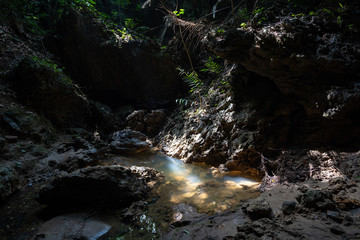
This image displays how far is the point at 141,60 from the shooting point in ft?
27.5

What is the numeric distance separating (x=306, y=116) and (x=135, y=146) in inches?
189

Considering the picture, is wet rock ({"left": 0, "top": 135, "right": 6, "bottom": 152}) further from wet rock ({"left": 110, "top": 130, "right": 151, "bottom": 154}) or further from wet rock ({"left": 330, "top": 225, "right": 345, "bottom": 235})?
wet rock ({"left": 330, "top": 225, "right": 345, "bottom": 235})

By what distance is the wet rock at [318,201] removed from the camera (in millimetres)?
1898

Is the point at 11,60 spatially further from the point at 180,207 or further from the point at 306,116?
the point at 306,116

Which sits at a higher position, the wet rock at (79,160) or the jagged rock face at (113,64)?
the jagged rock face at (113,64)

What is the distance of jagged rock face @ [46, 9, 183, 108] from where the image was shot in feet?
26.2

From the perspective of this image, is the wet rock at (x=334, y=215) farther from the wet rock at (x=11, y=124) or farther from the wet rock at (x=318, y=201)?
the wet rock at (x=11, y=124)

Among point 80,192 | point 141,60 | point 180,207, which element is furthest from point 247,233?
point 141,60

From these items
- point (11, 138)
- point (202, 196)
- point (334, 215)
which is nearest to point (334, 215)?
point (334, 215)

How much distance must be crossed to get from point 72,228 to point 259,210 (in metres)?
2.36

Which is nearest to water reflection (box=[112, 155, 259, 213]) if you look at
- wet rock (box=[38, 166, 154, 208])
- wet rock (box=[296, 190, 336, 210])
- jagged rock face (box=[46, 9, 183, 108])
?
wet rock (box=[38, 166, 154, 208])

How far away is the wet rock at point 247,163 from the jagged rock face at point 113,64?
5.30m

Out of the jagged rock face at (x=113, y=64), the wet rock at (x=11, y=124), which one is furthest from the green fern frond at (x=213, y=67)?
the wet rock at (x=11, y=124)

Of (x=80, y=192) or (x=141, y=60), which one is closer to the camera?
(x=80, y=192)
